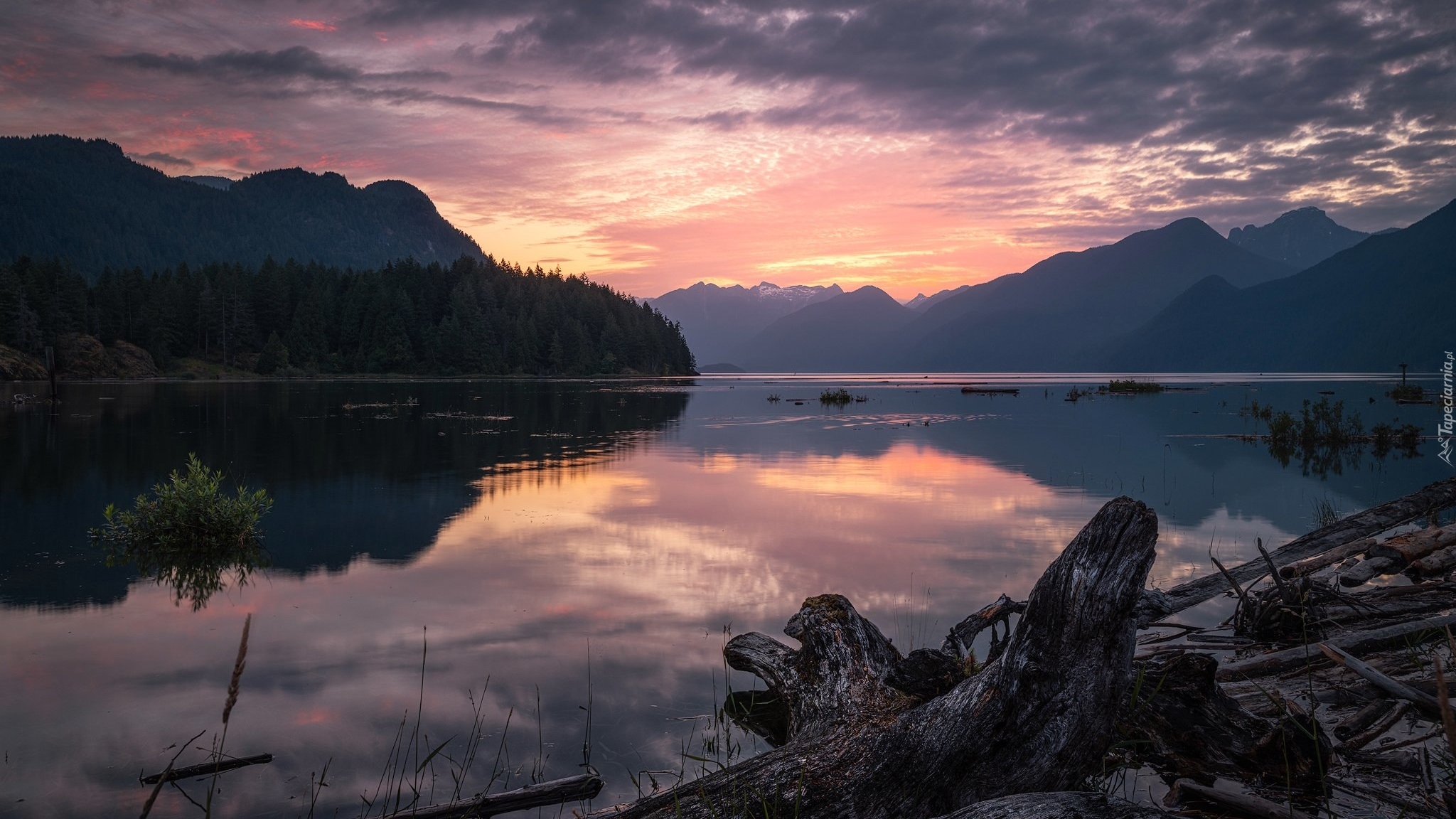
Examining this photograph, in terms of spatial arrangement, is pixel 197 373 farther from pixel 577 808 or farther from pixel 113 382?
pixel 577 808

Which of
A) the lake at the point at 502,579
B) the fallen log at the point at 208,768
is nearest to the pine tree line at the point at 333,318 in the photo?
the lake at the point at 502,579

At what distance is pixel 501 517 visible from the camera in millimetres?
19203

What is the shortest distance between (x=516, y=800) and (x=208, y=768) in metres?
3.02

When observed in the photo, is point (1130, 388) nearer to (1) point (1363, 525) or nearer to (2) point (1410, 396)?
(2) point (1410, 396)

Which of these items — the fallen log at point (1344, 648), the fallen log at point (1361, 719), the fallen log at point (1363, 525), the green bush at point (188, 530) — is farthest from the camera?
the green bush at point (188, 530)

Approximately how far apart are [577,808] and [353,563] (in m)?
10.00

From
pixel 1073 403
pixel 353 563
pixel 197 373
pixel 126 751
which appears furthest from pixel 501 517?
pixel 197 373

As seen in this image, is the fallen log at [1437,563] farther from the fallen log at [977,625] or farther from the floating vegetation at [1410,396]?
the floating vegetation at [1410,396]

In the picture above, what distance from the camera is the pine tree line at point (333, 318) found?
124125 mm

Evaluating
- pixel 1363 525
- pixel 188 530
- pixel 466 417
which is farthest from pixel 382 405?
pixel 1363 525

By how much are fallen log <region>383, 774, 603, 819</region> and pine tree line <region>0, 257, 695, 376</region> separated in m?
144

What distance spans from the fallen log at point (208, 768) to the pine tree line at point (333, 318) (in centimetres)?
14178

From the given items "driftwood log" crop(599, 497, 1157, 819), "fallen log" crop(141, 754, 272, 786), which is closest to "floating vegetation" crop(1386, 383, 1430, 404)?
"driftwood log" crop(599, 497, 1157, 819)

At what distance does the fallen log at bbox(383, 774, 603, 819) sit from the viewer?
5.84 m
